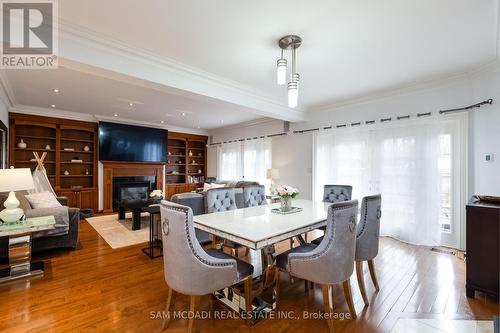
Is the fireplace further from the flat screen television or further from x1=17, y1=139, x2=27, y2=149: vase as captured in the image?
x1=17, y1=139, x2=27, y2=149: vase

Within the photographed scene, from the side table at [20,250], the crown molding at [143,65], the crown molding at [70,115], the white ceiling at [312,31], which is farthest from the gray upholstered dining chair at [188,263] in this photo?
the crown molding at [70,115]

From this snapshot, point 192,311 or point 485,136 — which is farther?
point 485,136

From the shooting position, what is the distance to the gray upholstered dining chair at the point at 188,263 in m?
1.65

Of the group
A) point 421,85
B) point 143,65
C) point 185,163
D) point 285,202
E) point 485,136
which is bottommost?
point 285,202

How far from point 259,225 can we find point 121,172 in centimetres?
591

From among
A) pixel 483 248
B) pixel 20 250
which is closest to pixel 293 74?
pixel 483 248

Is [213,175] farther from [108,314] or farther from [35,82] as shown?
[108,314]

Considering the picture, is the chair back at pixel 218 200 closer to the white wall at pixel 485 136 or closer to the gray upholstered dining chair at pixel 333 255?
Answer: the gray upholstered dining chair at pixel 333 255

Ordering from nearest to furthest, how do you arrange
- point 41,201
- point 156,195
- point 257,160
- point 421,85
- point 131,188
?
point 41,201, point 421,85, point 156,195, point 257,160, point 131,188

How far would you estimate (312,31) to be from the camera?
7.46ft

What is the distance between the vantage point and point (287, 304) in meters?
2.18

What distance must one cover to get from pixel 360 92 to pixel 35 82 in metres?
5.48

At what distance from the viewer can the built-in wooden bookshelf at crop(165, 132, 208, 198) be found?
7.89m

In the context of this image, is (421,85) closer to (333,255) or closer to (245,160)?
(333,255)
